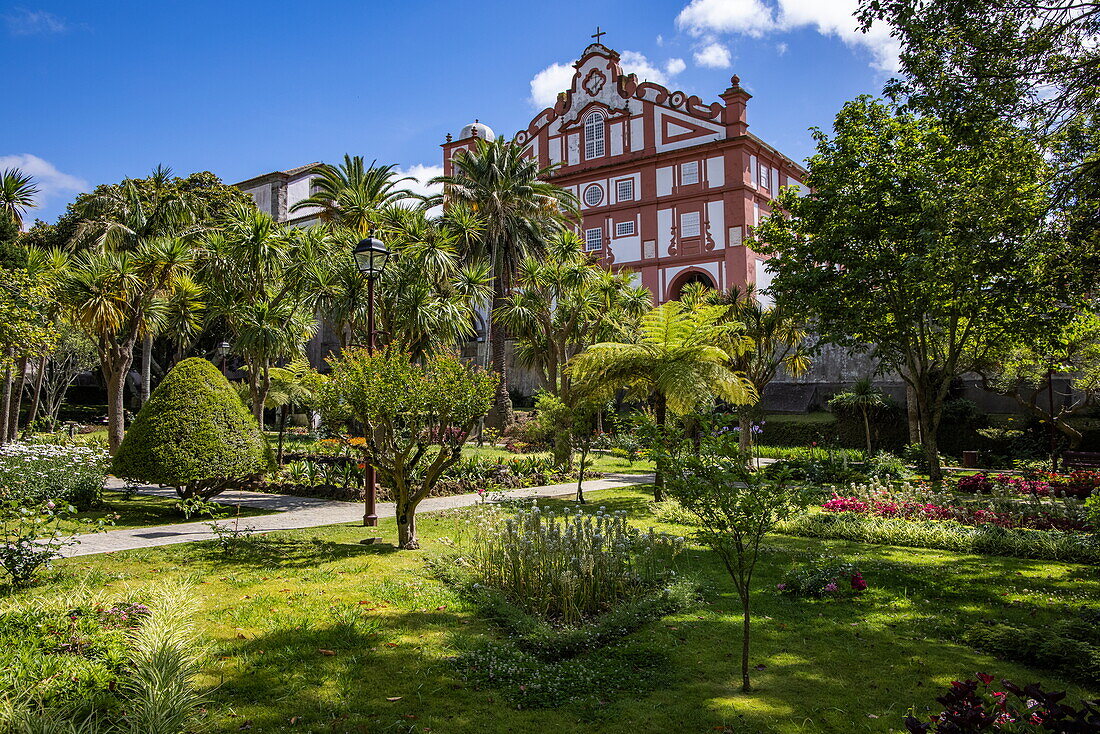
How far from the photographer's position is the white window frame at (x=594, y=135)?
4141 centimetres

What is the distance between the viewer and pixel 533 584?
6270mm

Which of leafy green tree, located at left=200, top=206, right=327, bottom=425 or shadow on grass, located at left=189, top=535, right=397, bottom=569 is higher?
leafy green tree, located at left=200, top=206, right=327, bottom=425

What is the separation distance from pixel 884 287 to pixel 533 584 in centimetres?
1205

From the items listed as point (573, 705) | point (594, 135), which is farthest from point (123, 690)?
point (594, 135)

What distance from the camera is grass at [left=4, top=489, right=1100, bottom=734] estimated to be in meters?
4.18

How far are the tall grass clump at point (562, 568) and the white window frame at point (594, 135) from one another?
3747cm

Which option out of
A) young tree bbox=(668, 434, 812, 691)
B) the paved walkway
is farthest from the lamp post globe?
young tree bbox=(668, 434, 812, 691)

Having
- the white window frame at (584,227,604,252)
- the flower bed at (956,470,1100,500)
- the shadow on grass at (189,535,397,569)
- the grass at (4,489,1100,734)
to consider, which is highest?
the white window frame at (584,227,604,252)

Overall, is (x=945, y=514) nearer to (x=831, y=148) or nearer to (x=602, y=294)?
(x=831, y=148)

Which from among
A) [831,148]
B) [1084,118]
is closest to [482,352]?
[831,148]

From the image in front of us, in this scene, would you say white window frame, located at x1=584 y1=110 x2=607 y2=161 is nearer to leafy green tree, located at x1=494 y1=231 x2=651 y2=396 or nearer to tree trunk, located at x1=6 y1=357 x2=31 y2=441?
leafy green tree, located at x1=494 y1=231 x2=651 y2=396

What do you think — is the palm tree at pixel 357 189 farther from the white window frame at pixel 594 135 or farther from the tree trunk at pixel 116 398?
the white window frame at pixel 594 135

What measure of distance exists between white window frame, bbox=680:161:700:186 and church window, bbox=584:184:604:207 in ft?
16.5

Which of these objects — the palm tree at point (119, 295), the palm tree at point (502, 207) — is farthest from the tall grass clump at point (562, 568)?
the palm tree at point (502, 207)
